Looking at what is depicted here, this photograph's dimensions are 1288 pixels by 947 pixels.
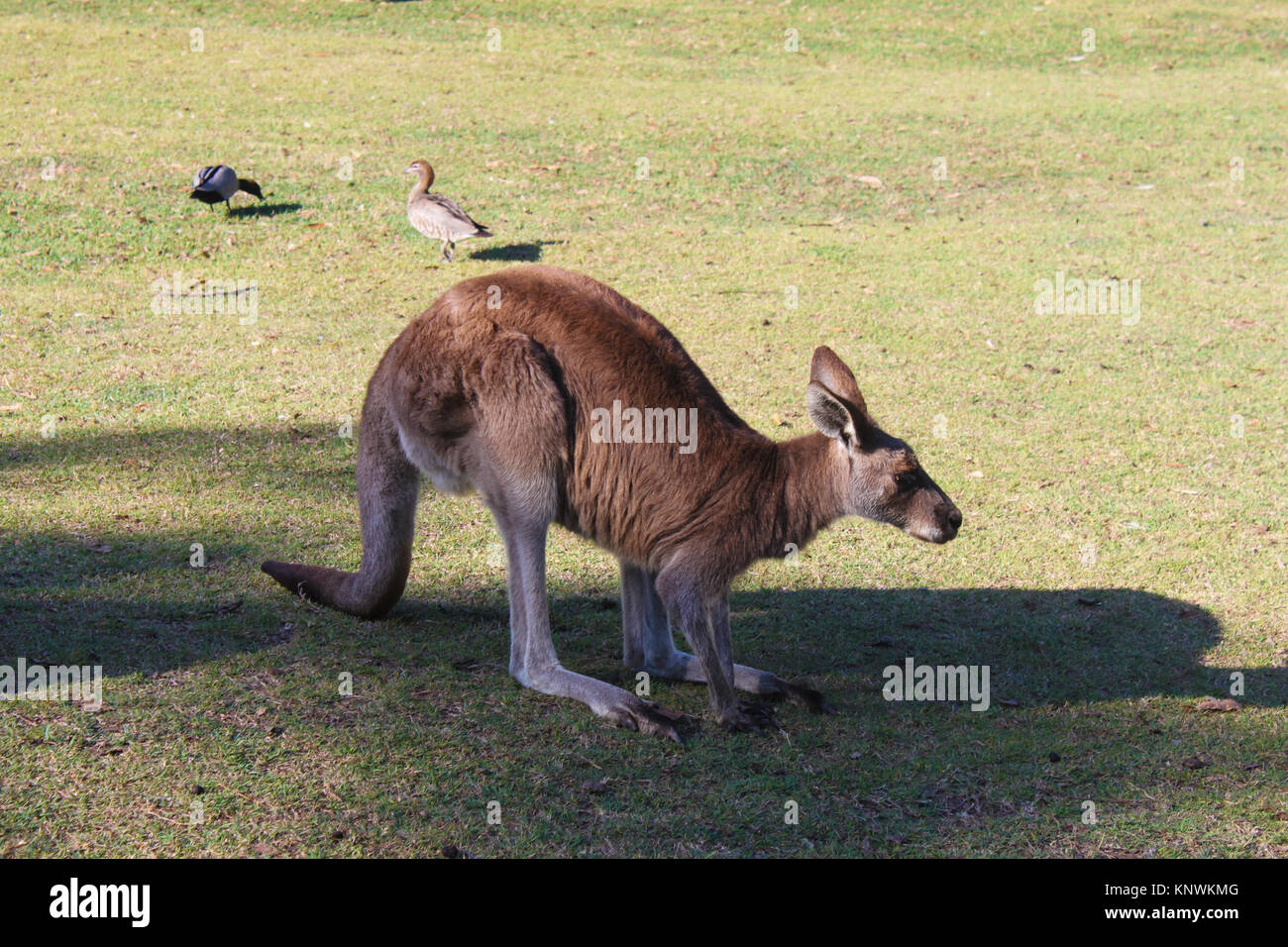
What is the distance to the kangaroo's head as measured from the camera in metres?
3.72

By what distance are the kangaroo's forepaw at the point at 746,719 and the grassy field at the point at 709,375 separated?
0.27 ft

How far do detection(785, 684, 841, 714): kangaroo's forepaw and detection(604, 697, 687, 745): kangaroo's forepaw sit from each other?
Answer: 0.39m

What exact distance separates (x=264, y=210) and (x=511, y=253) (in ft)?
6.51

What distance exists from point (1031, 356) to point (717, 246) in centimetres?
259

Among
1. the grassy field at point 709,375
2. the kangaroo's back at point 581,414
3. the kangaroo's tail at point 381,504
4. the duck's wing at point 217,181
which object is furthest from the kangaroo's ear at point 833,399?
the duck's wing at point 217,181

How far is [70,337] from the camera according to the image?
23.7ft

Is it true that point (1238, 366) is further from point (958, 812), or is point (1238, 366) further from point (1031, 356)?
point (958, 812)

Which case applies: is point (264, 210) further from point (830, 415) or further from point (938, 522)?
point (938, 522)

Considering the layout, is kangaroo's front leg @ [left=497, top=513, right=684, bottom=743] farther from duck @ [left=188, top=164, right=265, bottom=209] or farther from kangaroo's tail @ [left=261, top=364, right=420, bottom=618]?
duck @ [left=188, top=164, right=265, bottom=209]

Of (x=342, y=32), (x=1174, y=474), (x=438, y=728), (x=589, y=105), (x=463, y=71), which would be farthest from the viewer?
(x=342, y=32)

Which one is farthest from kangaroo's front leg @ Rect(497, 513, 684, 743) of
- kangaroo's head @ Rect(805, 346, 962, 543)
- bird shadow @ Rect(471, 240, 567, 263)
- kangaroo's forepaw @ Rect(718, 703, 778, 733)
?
bird shadow @ Rect(471, 240, 567, 263)

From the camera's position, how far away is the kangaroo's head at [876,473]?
12.2 ft

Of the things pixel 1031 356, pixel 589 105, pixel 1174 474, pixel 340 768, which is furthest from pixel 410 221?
pixel 340 768

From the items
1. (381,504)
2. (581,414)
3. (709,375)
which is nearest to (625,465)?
(581,414)
